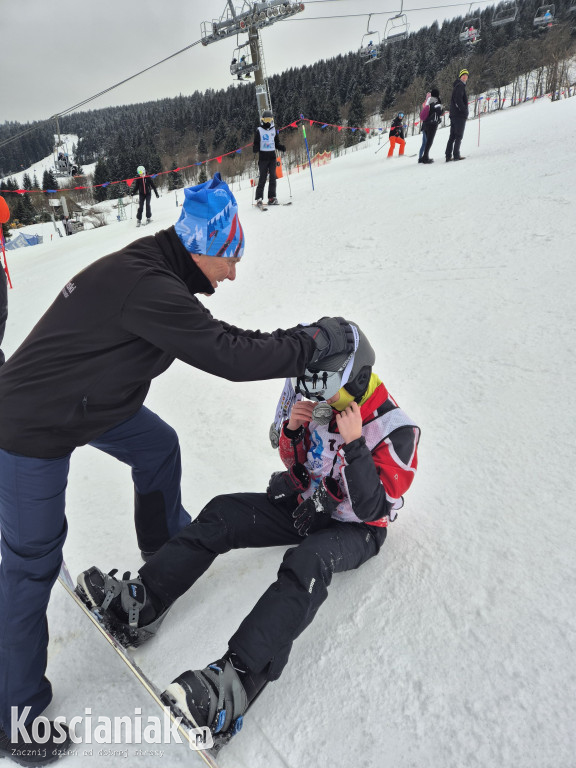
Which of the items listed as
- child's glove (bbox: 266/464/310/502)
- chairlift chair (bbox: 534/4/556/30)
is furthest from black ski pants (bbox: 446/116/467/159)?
chairlift chair (bbox: 534/4/556/30)

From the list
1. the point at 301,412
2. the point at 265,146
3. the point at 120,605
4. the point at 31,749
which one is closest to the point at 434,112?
the point at 265,146

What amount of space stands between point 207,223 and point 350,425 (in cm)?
85

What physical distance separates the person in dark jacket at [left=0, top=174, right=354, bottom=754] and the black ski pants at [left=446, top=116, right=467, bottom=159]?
8.78 m

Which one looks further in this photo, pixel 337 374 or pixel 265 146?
pixel 265 146

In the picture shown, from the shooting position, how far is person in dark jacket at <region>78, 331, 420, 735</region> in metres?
1.36

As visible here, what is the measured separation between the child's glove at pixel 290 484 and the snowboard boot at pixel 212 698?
680 mm

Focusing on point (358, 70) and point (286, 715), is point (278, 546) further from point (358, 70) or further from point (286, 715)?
point (358, 70)

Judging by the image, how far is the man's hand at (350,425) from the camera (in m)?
1.57

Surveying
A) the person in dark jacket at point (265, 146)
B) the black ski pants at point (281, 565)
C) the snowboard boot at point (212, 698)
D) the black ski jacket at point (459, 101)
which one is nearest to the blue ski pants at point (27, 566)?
the black ski pants at point (281, 565)

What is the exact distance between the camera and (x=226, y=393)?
3.59m

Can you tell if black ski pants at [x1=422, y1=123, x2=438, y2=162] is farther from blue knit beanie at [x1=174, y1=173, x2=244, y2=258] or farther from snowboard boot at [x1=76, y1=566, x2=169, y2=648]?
snowboard boot at [x1=76, y1=566, x2=169, y2=648]

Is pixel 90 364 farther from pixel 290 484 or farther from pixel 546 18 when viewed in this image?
pixel 546 18

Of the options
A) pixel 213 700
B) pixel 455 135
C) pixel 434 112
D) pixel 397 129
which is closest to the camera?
pixel 213 700

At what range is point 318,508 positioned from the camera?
69.3 inches
